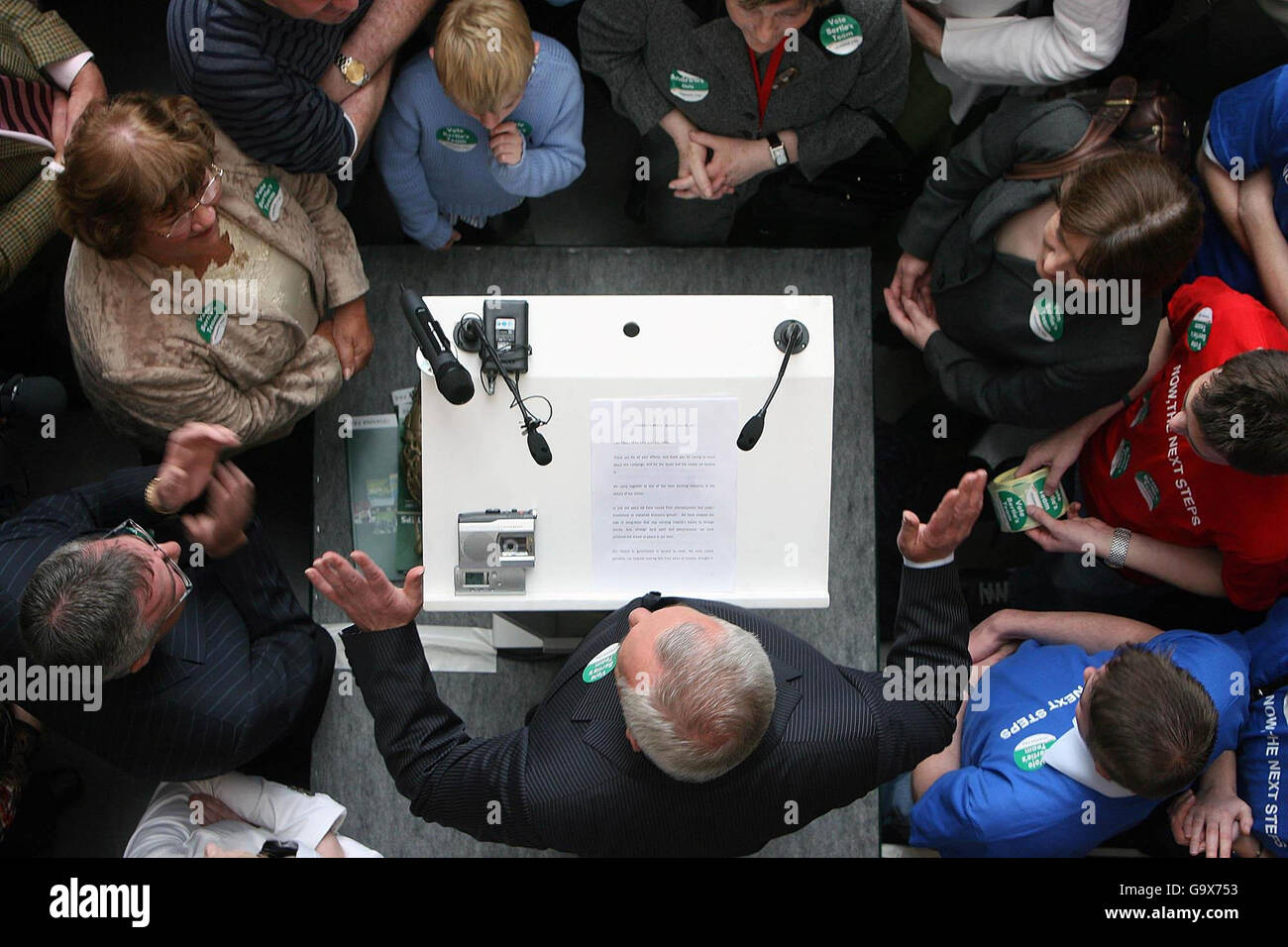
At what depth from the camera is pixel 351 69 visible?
6.77 ft

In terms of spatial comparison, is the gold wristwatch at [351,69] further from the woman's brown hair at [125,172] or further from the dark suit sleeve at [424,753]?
the dark suit sleeve at [424,753]

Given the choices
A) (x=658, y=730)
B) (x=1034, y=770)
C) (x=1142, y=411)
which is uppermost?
(x=1142, y=411)

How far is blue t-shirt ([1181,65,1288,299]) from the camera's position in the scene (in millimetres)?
2039

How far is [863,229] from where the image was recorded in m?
2.76

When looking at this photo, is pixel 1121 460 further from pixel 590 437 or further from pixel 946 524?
pixel 590 437

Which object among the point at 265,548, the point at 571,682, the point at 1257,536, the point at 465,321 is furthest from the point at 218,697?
the point at 1257,536

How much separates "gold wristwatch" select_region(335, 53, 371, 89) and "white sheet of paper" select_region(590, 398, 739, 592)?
2.87 feet

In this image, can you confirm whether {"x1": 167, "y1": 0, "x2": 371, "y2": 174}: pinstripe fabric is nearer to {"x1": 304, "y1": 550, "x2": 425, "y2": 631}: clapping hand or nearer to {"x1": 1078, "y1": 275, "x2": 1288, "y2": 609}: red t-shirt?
{"x1": 304, "y1": 550, "x2": 425, "y2": 631}: clapping hand

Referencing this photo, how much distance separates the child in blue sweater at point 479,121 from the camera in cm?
191

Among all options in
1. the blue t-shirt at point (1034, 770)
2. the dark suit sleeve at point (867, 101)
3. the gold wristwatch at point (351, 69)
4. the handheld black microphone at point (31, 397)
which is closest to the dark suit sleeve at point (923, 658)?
the blue t-shirt at point (1034, 770)

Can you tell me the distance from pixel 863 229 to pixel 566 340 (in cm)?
121

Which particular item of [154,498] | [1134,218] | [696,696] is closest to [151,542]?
[154,498]

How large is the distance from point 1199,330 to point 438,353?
5.05ft
